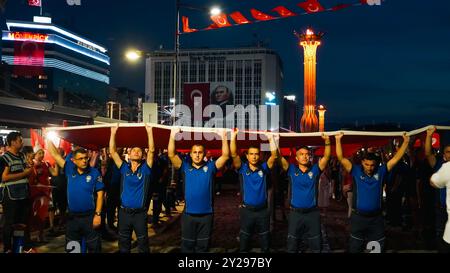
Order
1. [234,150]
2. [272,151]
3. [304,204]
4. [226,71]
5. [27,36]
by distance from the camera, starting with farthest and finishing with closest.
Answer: [226,71] < [27,36] < [272,151] < [234,150] < [304,204]

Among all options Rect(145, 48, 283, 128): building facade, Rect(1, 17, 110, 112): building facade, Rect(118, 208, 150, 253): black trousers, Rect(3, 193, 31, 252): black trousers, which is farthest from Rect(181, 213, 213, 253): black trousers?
Rect(145, 48, 283, 128): building facade

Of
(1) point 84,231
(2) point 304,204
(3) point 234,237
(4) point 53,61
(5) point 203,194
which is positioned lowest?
(3) point 234,237

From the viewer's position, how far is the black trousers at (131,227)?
6633 millimetres

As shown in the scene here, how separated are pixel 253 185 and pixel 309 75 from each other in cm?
2927

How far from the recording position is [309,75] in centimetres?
3497

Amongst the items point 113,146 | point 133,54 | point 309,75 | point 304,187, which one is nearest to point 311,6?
point 133,54

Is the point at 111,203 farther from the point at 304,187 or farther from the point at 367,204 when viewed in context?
the point at 367,204

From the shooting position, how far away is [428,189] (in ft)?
29.9

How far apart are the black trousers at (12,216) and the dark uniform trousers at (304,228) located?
14.3ft

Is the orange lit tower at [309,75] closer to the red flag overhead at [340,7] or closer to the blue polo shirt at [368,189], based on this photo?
the red flag overhead at [340,7]

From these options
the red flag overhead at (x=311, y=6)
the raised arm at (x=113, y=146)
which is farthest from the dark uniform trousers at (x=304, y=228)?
the red flag overhead at (x=311, y=6)

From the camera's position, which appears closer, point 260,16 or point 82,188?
point 82,188

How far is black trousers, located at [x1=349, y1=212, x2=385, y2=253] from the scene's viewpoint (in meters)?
6.46
